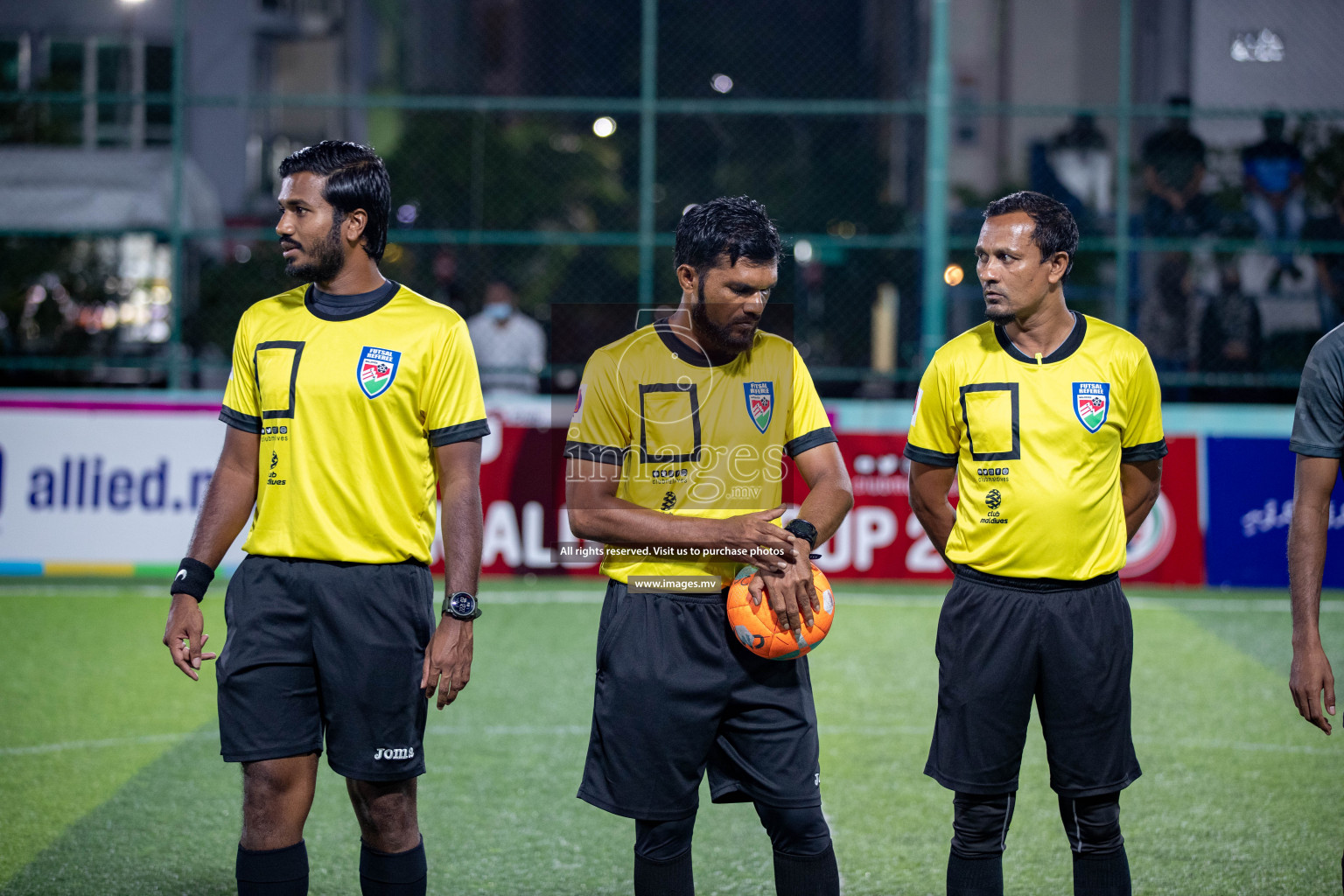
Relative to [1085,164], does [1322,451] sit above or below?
below

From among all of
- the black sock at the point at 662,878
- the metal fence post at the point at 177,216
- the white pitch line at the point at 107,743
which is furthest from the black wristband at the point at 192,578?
the metal fence post at the point at 177,216

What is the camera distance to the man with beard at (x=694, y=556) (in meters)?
3.52

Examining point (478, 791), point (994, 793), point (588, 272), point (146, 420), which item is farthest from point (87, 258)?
point (994, 793)

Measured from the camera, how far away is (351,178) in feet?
11.9

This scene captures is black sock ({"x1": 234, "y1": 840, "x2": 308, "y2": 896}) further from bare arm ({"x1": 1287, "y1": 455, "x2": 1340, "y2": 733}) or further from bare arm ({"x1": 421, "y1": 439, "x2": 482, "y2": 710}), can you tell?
bare arm ({"x1": 1287, "y1": 455, "x2": 1340, "y2": 733})

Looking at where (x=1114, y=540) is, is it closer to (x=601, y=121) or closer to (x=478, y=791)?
(x=478, y=791)

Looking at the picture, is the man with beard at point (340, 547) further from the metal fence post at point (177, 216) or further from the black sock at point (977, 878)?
the metal fence post at point (177, 216)

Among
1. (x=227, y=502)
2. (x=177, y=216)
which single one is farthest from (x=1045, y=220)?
(x=177, y=216)

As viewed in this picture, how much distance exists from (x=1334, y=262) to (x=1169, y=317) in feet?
5.30

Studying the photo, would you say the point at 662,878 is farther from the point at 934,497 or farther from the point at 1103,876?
the point at 934,497

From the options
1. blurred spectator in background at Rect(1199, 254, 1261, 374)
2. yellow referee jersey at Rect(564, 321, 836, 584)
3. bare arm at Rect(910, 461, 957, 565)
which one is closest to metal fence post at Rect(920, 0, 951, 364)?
blurred spectator in background at Rect(1199, 254, 1261, 374)

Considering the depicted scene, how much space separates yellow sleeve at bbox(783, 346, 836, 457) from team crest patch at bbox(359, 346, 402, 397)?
1.05 meters

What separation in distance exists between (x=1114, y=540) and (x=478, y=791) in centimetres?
306

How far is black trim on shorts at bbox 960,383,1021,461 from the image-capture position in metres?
3.80
